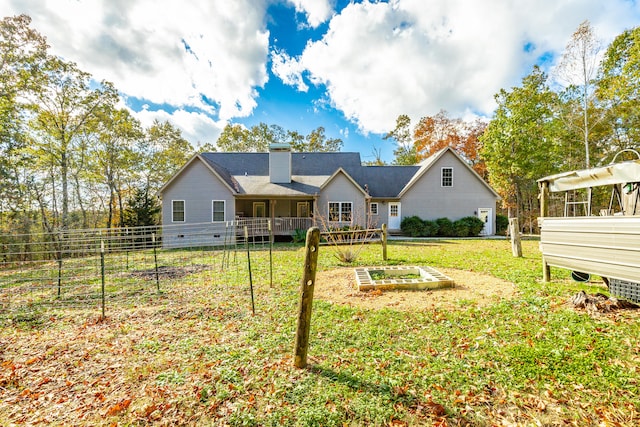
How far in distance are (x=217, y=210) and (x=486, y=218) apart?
19477 mm

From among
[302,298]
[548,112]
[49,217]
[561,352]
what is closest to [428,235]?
→ [548,112]

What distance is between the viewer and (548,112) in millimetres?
21203

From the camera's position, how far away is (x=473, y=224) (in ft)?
60.7

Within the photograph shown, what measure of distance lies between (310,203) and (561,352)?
16.9 meters

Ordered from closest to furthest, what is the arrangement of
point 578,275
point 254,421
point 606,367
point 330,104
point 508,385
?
point 254,421
point 508,385
point 606,367
point 578,275
point 330,104

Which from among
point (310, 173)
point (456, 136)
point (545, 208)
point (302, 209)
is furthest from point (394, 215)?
point (456, 136)

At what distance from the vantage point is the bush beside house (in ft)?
60.8

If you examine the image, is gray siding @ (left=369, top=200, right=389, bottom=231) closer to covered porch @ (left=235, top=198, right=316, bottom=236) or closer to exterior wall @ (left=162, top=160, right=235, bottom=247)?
covered porch @ (left=235, top=198, right=316, bottom=236)

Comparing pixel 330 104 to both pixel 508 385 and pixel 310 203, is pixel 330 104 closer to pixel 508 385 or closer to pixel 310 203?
pixel 310 203

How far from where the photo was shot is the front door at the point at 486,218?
19.3 metres

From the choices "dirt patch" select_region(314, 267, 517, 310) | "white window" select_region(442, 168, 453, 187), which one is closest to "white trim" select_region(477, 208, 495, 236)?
"white window" select_region(442, 168, 453, 187)

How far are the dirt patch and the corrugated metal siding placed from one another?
4.11ft

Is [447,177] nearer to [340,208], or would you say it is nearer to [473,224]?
[473,224]

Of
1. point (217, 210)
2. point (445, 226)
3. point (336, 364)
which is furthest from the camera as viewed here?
point (445, 226)
